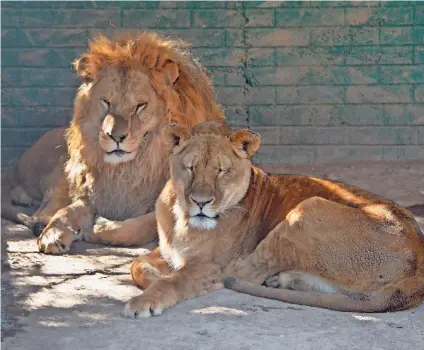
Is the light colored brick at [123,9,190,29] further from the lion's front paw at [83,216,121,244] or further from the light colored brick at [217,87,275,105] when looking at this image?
the lion's front paw at [83,216,121,244]

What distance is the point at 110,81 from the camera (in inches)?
245

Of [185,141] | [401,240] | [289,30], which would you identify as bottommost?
[401,240]

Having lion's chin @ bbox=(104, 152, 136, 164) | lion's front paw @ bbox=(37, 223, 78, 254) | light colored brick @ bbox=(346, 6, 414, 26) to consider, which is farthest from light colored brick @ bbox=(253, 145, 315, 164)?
lion's front paw @ bbox=(37, 223, 78, 254)

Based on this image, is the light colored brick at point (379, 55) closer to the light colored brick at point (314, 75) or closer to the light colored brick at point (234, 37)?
the light colored brick at point (314, 75)

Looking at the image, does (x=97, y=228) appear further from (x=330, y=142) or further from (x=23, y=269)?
(x=330, y=142)

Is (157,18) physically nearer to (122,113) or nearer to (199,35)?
(199,35)

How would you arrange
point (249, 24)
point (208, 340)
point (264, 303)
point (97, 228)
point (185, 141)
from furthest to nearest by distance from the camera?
point (249, 24)
point (97, 228)
point (185, 141)
point (264, 303)
point (208, 340)

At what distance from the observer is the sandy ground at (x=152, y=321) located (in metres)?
4.28

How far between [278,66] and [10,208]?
250 centimetres

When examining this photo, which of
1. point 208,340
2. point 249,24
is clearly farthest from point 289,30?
point 208,340

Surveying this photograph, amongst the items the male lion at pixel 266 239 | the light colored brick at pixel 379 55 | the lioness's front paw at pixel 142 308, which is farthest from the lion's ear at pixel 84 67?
the light colored brick at pixel 379 55

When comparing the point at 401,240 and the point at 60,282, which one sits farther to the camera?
the point at 60,282

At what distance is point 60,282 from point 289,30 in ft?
11.6

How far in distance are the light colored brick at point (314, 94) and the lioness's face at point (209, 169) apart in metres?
2.86
